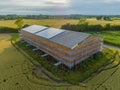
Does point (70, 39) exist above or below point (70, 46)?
above

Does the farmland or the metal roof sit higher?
the metal roof

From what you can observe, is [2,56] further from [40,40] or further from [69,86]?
[69,86]

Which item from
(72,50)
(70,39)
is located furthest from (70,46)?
(70,39)

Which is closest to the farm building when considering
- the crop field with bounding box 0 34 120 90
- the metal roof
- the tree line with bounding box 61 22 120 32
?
the metal roof

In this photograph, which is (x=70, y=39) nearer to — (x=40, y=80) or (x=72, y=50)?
(x=72, y=50)

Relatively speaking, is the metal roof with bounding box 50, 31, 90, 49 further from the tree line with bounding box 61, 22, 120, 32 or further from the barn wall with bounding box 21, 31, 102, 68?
the tree line with bounding box 61, 22, 120, 32

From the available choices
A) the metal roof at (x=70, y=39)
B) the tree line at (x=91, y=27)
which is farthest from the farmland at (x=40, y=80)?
the tree line at (x=91, y=27)

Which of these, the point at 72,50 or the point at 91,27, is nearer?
the point at 72,50

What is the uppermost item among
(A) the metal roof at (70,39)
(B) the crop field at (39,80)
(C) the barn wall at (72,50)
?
(A) the metal roof at (70,39)

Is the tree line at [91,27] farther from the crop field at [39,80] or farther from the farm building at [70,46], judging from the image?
the crop field at [39,80]

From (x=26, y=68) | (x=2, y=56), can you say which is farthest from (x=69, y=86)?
(x=2, y=56)

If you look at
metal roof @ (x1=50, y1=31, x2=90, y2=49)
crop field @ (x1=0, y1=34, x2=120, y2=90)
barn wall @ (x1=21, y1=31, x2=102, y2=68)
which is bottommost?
crop field @ (x1=0, y1=34, x2=120, y2=90)
